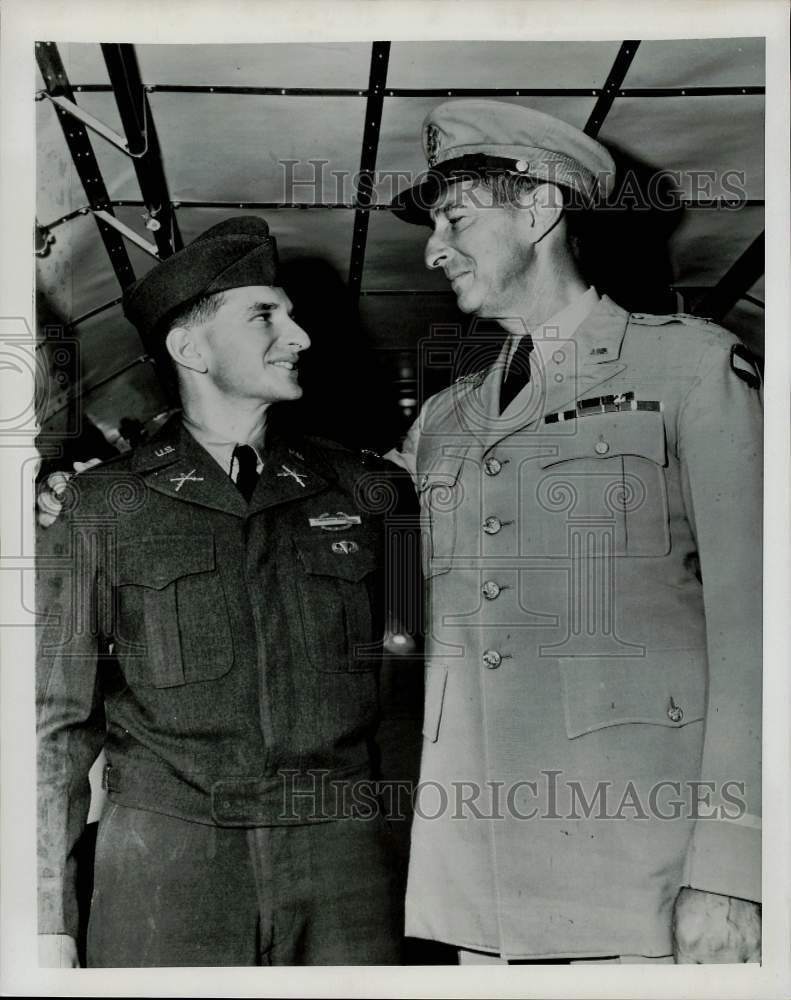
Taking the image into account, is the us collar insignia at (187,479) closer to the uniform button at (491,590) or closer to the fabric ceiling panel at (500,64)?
the uniform button at (491,590)

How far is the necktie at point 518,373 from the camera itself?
174 centimetres

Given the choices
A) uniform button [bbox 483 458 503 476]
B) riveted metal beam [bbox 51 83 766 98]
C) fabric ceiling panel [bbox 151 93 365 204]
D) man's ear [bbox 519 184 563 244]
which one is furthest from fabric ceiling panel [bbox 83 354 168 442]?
man's ear [bbox 519 184 563 244]

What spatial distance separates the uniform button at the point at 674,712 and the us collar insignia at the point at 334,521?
569 mm

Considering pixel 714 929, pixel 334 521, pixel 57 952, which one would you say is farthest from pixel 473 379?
pixel 57 952

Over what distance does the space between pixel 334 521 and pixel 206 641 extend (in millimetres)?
280

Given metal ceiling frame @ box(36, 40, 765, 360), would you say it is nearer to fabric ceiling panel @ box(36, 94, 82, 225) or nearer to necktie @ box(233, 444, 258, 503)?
fabric ceiling panel @ box(36, 94, 82, 225)

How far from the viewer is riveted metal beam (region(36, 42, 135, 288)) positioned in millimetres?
1746

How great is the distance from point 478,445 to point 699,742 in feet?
1.90

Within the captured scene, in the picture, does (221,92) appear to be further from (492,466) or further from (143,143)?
(492,466)

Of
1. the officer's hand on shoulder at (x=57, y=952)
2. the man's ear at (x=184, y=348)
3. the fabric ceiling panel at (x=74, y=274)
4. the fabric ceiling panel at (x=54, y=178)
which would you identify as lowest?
the officer's hand on shoulder at (x=57, y=952)

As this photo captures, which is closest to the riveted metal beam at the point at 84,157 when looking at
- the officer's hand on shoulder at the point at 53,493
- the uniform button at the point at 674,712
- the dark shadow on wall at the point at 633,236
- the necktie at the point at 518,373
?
the officer's hand on shoulder at the point at 53,493

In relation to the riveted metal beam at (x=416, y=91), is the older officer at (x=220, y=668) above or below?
below

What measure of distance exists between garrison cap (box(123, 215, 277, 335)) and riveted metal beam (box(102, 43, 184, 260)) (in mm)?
41

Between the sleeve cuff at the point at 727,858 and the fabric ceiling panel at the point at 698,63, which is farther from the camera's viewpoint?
the fabric ceiling panel at the point at 698,63
